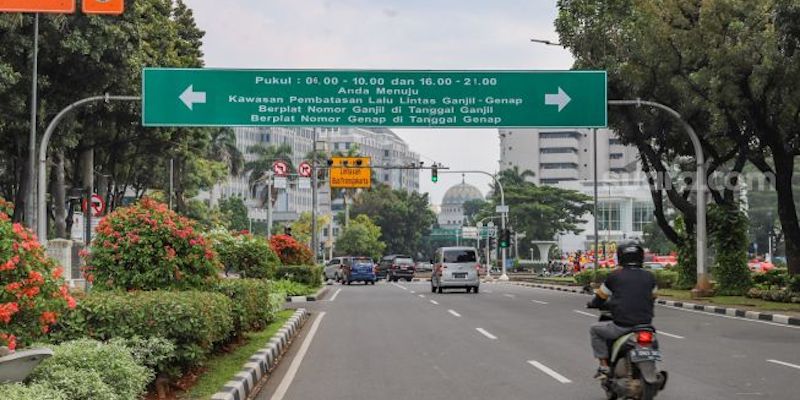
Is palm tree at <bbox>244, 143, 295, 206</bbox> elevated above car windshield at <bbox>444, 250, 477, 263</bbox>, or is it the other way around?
palm tree at <bbox>244, 143, 295, 206</bbox>

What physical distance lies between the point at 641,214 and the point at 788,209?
98514 millimetres

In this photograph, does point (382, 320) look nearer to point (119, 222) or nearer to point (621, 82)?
point (119, 222)

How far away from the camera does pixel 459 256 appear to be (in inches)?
1503

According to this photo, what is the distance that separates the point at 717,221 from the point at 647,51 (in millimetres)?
6514

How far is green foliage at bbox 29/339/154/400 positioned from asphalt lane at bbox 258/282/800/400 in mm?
2500

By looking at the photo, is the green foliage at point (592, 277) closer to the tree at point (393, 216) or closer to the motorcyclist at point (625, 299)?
the motorcyclist at point (625, 299)

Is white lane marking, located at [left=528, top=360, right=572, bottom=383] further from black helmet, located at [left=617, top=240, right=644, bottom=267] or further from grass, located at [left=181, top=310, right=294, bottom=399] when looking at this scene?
grass, located at [left=181, top=310, right=294, bottom=399]

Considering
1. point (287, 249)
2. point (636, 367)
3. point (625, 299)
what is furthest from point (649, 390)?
point (287, 249)

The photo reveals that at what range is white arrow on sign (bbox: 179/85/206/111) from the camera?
86.0 feet

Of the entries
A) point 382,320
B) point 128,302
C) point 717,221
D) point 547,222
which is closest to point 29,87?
point 382,320

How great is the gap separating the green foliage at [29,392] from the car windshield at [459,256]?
3134cm

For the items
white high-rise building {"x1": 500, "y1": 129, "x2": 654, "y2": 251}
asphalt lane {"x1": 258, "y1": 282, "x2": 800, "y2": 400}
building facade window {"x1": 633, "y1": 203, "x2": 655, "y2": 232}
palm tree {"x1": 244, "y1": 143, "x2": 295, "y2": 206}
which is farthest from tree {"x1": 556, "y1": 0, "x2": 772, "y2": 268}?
white high-rise building {"x1": 500, "y1": 129, "x2": 654, "y2": 251}

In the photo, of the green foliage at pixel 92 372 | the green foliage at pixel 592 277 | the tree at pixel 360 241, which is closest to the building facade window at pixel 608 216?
the tree at pixel 360 241

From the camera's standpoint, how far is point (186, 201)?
69.4m
